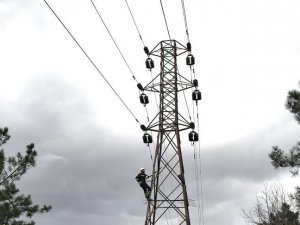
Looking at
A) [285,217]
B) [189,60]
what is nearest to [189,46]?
[189,60]

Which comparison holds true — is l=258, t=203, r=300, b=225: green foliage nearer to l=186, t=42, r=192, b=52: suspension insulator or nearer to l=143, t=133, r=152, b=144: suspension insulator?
l=143, t=133, r=152, b=144: suspension insulator

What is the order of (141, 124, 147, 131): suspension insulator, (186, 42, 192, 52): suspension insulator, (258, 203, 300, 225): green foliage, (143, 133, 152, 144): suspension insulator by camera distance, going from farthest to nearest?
(258, 203, 300, 225): green foliage
(186, 42, 192, 52): suspension insulator
(143, 133, 152, 144): suspension insulator
(141, 124, 147, 131): suspension insulator

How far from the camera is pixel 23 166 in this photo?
22.9 m

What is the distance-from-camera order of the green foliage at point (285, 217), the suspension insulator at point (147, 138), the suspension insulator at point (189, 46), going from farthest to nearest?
the green foliage at point (285, 217) < the suspension insulator at point (189, 46) < the suspension insulator at point (147, 138)

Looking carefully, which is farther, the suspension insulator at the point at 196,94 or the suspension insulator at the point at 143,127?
the suspension insulator at the point at 196,94

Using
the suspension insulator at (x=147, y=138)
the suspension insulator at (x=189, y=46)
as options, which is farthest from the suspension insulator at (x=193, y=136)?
the suspension insulator at (x=189, y=46)

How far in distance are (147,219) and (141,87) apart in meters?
5.31

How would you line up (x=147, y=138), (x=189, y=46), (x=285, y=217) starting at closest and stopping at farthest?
(x=147, y=138), (x=189, y=46), (x=285, y=217)

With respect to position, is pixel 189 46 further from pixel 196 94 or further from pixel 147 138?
pixel 147 138

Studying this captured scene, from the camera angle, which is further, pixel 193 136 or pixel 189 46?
pixel 189 46

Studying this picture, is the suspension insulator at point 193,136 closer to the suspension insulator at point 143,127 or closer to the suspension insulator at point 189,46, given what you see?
the suspension insulator at point 143,127

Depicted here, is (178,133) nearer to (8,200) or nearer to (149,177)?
(149,177)

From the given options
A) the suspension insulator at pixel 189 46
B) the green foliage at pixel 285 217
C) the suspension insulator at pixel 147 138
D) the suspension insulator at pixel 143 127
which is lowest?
the green foliage at pixel 285 217

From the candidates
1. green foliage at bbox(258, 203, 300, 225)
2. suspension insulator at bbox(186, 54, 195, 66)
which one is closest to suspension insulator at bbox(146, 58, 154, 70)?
suspension insulator at bbox(186, 54, 195, 66)
